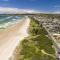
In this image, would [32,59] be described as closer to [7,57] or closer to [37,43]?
[7,57]

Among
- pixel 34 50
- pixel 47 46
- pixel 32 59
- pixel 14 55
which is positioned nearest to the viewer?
pixel 32 59

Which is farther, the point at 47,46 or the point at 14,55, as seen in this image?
the point at 47,46

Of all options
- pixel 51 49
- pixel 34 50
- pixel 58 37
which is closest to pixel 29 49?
pixel 34 50

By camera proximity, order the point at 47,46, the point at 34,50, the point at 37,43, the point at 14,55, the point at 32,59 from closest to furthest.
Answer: the point at 32,59 < the point at 14,55 < the point at 34,50 < the point at 47,46 < the point at 37,43

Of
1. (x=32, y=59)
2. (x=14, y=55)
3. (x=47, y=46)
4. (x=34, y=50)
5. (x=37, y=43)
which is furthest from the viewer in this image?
(x=37, y=43)

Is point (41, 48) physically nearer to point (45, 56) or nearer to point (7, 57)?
point (45, 56)

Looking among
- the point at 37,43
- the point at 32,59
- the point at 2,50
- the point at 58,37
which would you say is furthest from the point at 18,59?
the point at 58,37

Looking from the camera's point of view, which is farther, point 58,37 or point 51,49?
point 58,37

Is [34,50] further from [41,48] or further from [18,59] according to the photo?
[18,59]
